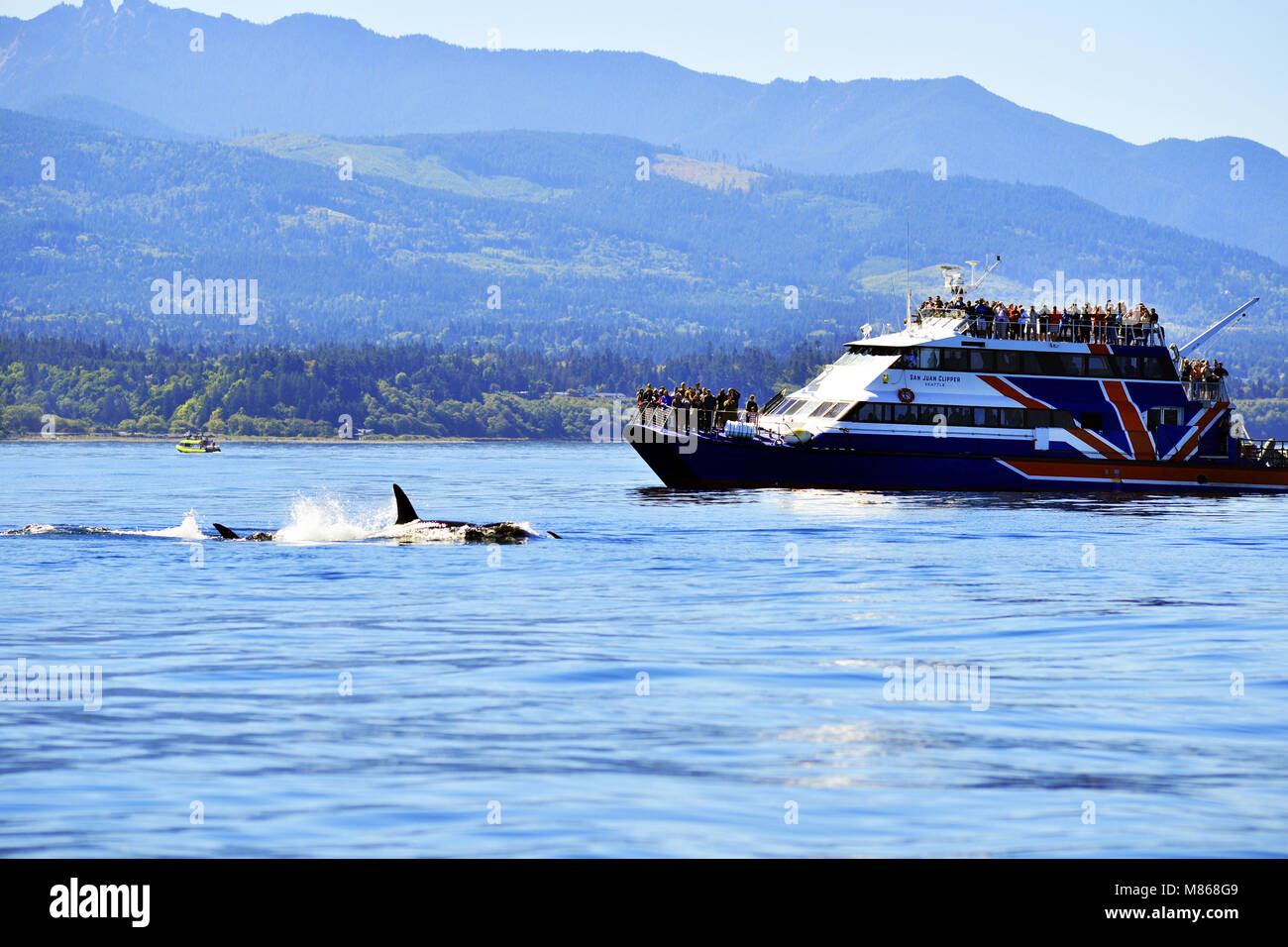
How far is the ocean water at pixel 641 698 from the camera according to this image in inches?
547

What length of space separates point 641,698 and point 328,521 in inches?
1314

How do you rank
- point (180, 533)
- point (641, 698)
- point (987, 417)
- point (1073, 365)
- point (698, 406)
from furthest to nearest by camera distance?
point (698, 406)
point (1073, 365)
point (987, 417)
point (180, 533)
point (641, 698)

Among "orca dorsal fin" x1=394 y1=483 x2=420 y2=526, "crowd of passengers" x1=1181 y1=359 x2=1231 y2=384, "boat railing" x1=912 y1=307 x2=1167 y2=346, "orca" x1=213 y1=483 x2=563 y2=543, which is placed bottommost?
"orca" x1=213 y1=483 x2=563 y2=543

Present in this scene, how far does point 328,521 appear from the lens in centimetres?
5234

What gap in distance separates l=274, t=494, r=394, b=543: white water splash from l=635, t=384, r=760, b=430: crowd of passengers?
13.2 meters

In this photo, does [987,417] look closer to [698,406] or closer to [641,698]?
[698,406]

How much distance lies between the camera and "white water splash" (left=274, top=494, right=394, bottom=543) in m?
44.7

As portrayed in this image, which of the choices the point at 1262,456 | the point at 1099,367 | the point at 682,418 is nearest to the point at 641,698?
the point at 682,418

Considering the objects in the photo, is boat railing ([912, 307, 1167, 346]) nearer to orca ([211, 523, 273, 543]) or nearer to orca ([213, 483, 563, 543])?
orca ([213, 483, 563, 543])

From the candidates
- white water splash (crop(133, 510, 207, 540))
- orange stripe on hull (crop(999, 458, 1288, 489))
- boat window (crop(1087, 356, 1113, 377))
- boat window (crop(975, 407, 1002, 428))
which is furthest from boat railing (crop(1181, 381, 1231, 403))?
white water splash (crop(133, 510, 207, 540))

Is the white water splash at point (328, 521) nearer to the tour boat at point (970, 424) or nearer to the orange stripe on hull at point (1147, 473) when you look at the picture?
the tour boat at point (970, 424)

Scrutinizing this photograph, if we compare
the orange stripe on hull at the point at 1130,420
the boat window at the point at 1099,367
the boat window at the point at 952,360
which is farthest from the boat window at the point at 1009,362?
the orange stripe on hull at the point at 1130,420

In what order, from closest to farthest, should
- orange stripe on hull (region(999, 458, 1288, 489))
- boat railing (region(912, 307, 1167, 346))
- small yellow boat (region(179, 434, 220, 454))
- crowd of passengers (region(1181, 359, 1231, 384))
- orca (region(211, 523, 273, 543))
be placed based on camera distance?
orca (region(211, 523, 273, 543)) < boat railing (region(912, 307, 1167, 346)) < orange stripe on hull (region(999, 458, 1288, 489)) < crowd of passengers (region(1181, 359, 1231, 384)) < small yellow boat (region(179, 434, 220, 454))
